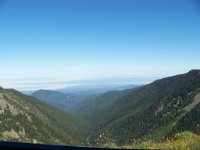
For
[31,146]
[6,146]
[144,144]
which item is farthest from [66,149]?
[144,144]

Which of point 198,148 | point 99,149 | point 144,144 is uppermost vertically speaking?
point 99,149

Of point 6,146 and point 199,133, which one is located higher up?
point 6,146

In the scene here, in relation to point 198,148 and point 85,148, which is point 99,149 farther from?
point 198,148

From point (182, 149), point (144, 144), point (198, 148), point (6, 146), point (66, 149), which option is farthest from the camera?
point (144, 144)

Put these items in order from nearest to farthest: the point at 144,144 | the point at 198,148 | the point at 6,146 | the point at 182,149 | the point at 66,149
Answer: the point at 66,149
the point at 6,146
the point at 198,148
the point at 182,149
the point at 144,144

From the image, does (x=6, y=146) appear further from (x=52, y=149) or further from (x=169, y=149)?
(x=169, y=149)

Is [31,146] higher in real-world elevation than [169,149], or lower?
higher

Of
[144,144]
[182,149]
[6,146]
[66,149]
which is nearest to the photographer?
[66,149]

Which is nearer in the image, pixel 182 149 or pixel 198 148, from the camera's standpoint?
pixel 198 148

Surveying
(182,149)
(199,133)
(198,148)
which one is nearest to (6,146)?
(198,148)
